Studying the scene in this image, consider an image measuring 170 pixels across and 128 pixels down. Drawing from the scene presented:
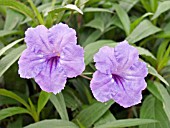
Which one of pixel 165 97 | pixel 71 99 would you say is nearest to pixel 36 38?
pixel 71 99

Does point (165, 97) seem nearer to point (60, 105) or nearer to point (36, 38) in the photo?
point (60, 105)

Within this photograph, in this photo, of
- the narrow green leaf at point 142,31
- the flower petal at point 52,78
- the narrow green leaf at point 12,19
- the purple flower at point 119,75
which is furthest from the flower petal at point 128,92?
the narrow green leaf at point 12,19

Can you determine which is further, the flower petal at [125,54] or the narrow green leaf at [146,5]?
the narrow green leaf at [146,5]

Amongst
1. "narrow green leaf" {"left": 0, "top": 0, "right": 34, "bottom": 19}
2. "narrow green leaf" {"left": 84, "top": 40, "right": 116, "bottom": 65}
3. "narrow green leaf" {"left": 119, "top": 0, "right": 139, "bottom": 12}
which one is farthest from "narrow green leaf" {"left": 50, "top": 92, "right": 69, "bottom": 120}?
"narrow green leaf" {"left": 119, "top": 0, "right": 139, "bottom": 12}

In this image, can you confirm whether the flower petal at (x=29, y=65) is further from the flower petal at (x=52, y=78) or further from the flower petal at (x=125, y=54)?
the flower petal at (x=125, y=54)

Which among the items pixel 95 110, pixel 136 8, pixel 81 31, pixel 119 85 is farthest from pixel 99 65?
pixel 136 8

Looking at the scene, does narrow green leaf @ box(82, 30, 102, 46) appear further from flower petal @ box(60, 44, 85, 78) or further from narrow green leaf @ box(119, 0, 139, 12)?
flower petal @ box(60, 44, 85, 78)
